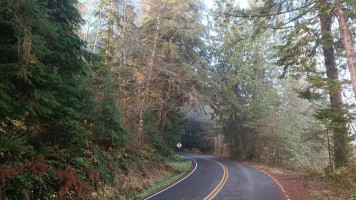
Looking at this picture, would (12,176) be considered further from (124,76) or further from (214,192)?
(124,76)

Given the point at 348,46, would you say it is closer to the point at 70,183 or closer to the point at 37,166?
the point at 70,183

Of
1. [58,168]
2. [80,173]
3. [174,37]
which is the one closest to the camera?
[58,168]

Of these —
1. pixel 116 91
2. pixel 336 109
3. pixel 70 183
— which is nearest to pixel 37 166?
pixel 70 183

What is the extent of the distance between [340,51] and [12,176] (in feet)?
50.0

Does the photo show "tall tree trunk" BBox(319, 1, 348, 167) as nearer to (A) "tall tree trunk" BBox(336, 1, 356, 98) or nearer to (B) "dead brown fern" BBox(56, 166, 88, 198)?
(A) "tall tree trunk" BBox(336, 1, 356, 98)

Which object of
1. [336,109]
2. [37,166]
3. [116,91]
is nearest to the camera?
[37,166]

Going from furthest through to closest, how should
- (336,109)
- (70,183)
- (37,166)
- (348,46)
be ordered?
(336,109) < (348,46) < (70,183) < (37,166)

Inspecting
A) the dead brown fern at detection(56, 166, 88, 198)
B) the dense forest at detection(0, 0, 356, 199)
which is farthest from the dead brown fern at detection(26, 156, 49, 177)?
the dead brown fern at detection(56, 166, 88, 198)

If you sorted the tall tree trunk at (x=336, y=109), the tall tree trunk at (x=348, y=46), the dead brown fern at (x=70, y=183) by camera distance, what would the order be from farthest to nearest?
1. the tall tree trunk at (x=336, y=109)
2. the tall tree trunk at (x=348, y=46)
3. the dead brown fern at (x=70, y=183)

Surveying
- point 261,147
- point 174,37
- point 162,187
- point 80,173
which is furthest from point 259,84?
point 80,173

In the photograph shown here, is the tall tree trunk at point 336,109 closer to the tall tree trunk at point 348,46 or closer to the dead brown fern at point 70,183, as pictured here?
the tall tree trunk at point 348,46

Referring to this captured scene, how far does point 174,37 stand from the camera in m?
22.1

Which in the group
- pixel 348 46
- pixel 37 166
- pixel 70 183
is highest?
pixel 348 46

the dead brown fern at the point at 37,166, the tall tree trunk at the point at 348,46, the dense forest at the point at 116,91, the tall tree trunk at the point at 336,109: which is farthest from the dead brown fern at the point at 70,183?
the tall tree trunk at the point at 348,46
